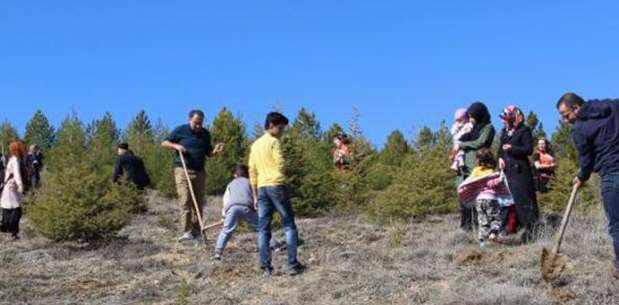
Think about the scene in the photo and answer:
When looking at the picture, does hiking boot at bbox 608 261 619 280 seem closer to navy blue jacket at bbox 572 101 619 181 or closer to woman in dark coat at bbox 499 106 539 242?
navy blue jacket at bbox 572 101 619 181

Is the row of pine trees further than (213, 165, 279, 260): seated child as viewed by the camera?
Yes

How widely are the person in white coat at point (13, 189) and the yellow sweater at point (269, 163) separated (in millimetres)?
5358

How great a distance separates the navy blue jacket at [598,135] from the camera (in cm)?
625

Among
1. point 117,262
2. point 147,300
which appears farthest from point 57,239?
point 147,300

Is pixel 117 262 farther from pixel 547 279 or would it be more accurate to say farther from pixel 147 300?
pixel 547 279

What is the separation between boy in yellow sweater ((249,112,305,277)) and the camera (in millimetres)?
7512

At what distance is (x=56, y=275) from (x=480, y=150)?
4.77 m

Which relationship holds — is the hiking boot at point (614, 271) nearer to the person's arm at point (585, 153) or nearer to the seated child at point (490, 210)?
the person's arm at point (585, 153)

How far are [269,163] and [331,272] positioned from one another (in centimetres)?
118

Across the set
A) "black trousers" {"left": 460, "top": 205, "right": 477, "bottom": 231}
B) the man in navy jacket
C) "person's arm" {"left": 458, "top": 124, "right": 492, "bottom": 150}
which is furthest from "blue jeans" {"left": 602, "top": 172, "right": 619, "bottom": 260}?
"black trousers" {"left": 460, "top": 205, "right": 477, "bottom": 231}

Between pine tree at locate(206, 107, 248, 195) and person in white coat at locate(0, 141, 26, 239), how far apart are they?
6119mm

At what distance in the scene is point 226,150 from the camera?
1897 centimetres

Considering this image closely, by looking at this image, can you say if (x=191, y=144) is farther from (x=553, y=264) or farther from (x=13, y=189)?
(x=553, y=264)

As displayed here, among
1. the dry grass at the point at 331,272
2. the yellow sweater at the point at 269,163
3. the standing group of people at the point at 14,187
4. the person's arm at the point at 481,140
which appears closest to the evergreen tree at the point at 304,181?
the dry grass at the point at 331,272
